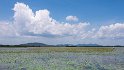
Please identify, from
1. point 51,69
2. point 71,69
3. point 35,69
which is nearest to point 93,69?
→ point 71,69

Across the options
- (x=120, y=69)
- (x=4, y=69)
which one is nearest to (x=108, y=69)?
(x=120, y=69)

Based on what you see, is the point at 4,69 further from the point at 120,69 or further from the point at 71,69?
the point at 120,69

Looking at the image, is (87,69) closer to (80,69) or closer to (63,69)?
(80,69)

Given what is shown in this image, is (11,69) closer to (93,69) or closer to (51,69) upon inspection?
(51,69)

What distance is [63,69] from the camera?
2581 centimetres

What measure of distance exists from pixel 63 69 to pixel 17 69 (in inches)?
195

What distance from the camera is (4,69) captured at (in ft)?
83.4

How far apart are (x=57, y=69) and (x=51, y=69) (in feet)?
2.28

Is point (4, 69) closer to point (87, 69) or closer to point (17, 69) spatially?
point (17, 69)

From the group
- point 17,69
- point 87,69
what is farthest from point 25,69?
point 87,69

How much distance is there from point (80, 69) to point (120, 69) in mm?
4343

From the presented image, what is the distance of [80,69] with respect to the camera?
26062 millimetres

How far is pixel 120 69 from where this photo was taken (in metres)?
25.9

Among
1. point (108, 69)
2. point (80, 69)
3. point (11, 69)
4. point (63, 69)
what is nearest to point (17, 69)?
point (11, 69)
